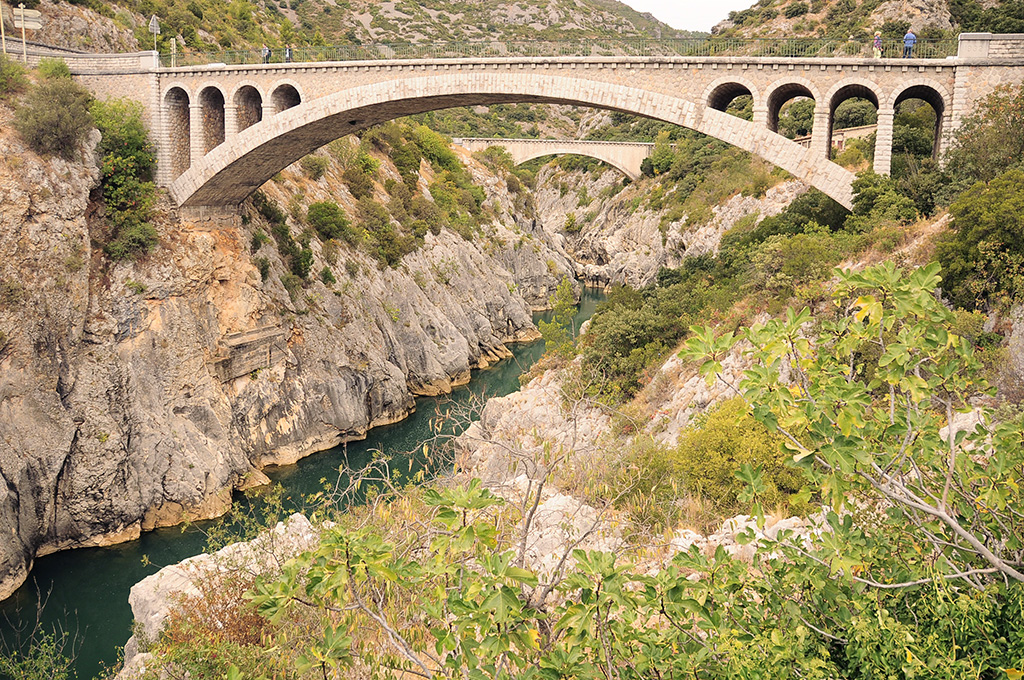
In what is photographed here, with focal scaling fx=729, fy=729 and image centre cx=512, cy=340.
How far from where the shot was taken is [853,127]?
3312 centimetres

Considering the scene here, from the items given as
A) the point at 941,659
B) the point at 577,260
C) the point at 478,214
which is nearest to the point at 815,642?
the point at 941,659

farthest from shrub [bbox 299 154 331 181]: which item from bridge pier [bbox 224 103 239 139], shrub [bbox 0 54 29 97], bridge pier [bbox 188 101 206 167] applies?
shrub [bbox 0 54 29 97]

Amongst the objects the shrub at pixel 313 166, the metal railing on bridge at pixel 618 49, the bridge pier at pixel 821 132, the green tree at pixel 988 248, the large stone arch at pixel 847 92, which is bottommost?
the green tree at pixel 988 248

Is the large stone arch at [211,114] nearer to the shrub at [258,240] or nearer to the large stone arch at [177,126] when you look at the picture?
the large stone arch at [177,126]

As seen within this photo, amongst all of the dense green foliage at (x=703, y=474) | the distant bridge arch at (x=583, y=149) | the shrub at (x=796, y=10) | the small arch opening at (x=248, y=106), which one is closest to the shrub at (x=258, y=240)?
the small arch opening at (x=248, y=106)

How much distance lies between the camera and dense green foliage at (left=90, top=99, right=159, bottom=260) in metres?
20.8

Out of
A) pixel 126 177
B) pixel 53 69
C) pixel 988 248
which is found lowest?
pixel 988 248

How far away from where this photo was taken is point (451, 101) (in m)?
21.9

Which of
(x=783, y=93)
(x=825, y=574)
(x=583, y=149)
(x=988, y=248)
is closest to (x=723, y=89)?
(x=783, y=93)

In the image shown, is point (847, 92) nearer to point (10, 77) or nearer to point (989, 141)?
point (989, 141)

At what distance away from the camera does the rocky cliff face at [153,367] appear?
17078 mm

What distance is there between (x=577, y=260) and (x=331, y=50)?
4220cm

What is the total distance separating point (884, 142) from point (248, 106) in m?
18.4

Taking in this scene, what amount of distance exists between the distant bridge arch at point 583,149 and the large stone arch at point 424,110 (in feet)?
113
